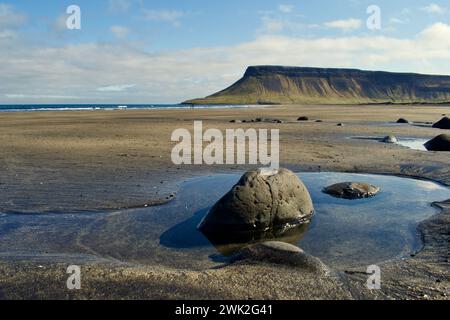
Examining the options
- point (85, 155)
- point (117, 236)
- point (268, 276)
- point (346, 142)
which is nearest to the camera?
point (268, 276)

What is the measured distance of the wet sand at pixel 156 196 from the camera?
17.6 feet

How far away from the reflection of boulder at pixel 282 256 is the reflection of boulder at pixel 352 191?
5.01 meters

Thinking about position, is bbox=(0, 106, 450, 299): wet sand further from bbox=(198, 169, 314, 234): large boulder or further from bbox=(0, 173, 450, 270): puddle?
bbox=(198, 169, 314, 234): large boulder

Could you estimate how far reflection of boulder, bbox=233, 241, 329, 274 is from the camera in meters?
6.07

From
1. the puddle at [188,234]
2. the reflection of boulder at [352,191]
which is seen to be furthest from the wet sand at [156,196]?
the reflection of boulder at [352,191]

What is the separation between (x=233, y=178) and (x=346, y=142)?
11.7 meters

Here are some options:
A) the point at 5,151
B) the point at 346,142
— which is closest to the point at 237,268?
the point at 5,151

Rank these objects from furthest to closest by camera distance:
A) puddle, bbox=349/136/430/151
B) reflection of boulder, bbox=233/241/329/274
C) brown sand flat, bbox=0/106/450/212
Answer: puddle, bbox=349/136/430/151
brown sand flat, bbox=0/106/450/212
reflection of boulder, bbox=233/241/329/274

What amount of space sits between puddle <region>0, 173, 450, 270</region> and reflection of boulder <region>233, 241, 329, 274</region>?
62 cm

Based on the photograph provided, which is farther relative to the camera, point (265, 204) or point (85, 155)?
point (85, 155)

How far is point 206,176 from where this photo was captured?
13.7 metres

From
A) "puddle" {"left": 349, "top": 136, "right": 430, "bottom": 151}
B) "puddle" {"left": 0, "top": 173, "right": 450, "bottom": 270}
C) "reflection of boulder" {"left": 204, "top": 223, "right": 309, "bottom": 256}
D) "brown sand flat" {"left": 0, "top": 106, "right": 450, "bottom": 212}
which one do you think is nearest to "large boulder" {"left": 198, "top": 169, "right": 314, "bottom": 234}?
"reflection of boulder" {"left": 204, "top": 223, "right": 309, "bottom": 256}

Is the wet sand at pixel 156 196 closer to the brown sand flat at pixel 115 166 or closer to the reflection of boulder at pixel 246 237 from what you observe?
the brown sand flat at pixel 115 166
